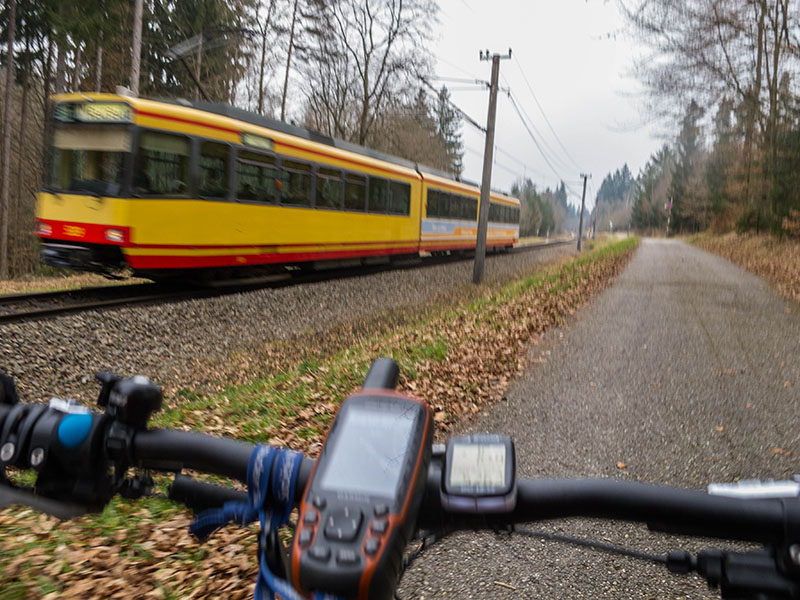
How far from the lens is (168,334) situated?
371 inches

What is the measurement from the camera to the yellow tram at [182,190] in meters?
10.1

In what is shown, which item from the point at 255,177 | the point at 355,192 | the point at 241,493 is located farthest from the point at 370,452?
the point at 355,192

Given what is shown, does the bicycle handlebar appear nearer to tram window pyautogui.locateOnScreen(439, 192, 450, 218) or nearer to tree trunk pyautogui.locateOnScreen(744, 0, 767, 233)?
tram window pyautogui.locateOnScreen(439, 192, 450, 218)

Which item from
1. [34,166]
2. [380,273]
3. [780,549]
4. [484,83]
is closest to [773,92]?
[484,83]

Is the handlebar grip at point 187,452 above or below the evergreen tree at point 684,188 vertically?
below

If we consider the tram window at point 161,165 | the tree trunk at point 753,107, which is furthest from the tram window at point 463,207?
the tram window at point 161,165

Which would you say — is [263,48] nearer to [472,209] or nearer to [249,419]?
[472,209]

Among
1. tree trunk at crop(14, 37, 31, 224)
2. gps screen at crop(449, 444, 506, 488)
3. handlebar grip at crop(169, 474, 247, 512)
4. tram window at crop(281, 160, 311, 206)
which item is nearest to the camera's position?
gps screen at crop(449, 444, 506, 488)

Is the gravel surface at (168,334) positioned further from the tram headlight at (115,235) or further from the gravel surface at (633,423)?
the gravel surface at (633,423)

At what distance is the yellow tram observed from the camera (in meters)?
10.1

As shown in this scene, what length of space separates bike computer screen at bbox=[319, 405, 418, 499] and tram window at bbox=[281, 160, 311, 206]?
12386mm

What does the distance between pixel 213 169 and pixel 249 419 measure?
283 inches

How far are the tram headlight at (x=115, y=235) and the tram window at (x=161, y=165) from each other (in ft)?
2.48

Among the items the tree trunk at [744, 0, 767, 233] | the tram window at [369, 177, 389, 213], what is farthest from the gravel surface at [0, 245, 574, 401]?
the tree trunk at [744, 0, 767, 233]
